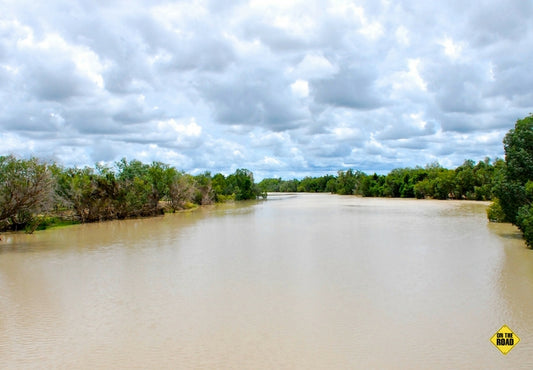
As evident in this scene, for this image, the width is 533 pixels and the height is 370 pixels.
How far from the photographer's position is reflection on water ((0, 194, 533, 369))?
760cm

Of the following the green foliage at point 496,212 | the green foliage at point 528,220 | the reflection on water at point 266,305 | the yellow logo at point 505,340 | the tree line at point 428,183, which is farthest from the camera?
the tree line at point 428,183

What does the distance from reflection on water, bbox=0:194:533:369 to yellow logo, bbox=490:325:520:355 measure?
14cm

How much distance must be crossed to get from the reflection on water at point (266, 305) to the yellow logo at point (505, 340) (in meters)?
0.14

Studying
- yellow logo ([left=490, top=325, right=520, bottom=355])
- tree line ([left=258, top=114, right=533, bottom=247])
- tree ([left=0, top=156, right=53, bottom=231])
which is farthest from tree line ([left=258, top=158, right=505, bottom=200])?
tree ([left=0, top=156, right=53, bottom=231])

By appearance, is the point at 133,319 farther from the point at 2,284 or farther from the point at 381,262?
the point at 381,262

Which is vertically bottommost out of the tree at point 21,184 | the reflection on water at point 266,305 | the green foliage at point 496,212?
the reflection on water at point 266,305

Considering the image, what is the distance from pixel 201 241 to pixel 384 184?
82954 millimetres

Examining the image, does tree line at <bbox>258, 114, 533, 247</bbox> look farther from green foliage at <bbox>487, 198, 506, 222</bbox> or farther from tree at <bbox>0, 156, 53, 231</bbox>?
tree at <bbox>0, 156, 53, 231</bbox>

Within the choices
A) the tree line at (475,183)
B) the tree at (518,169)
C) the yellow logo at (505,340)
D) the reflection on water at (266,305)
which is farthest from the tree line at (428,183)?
the yellow logo at (505,340)

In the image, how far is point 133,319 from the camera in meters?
9.70

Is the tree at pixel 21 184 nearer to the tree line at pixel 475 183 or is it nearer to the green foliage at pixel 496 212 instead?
the tree line at pixel 475 183

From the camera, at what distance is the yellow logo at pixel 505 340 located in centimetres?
774

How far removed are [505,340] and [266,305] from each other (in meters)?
5.35

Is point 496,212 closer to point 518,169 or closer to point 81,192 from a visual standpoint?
point 518,169
